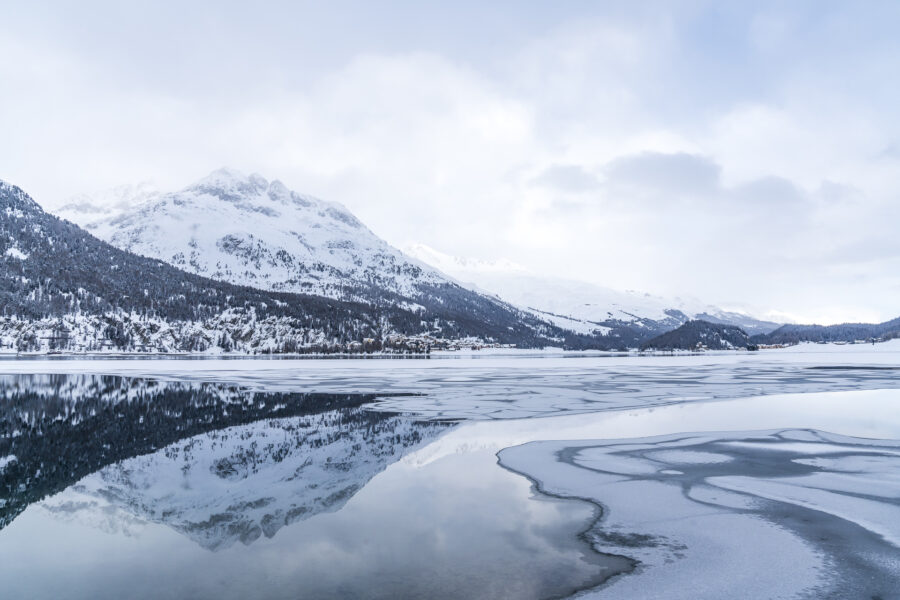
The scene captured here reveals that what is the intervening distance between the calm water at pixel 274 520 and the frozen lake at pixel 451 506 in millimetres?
64

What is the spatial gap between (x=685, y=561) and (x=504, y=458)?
9586mm

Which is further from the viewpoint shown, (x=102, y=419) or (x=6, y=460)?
(x=102, y=419)

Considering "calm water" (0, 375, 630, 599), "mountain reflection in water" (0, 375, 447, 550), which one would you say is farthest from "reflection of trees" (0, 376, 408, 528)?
"calm water" (0, 375, 630, 599)

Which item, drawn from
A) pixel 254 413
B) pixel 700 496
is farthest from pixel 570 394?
pixel 700 496

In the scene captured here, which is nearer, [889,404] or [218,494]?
[218,494]

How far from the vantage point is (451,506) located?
46.4 ft

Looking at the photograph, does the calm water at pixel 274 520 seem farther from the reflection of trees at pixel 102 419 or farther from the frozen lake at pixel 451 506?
the reflection of trees at pixel 102 419

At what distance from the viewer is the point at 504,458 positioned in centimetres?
1977

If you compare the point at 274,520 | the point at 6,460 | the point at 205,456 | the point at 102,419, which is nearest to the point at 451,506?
the point at 274,520

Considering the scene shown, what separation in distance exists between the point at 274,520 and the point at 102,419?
877 inches

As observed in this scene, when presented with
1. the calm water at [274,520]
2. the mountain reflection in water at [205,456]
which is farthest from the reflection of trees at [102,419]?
the calm water at [274,520]

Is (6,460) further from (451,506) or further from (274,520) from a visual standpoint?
(451,506)

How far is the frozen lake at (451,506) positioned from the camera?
9742mm

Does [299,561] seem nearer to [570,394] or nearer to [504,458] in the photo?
[504,458]
